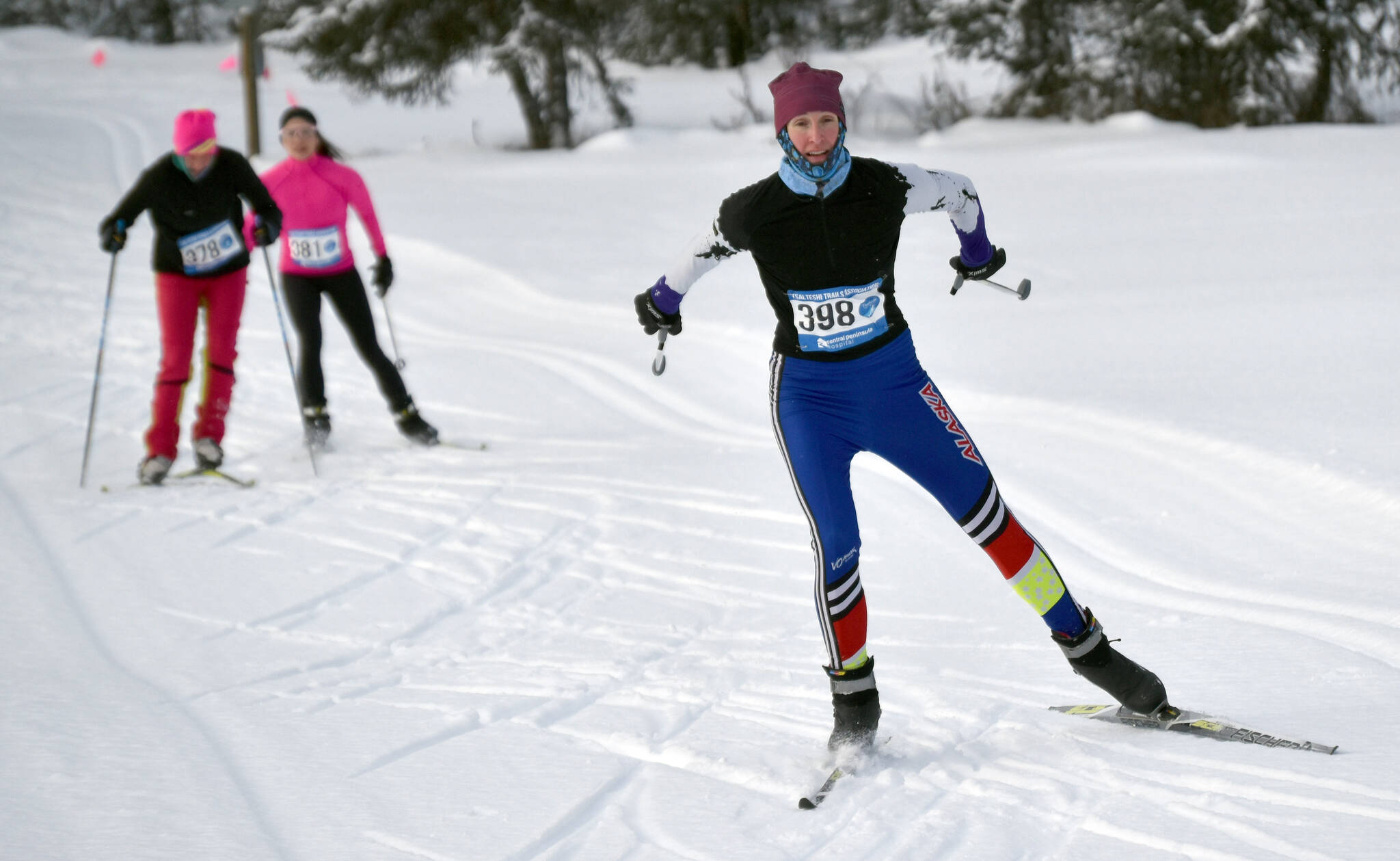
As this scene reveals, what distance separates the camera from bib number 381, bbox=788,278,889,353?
3389 millimetres

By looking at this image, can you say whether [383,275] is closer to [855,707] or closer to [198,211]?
[198,211]

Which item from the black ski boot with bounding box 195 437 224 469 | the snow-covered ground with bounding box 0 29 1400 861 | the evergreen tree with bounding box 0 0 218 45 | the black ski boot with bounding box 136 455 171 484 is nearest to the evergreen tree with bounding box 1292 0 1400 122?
the snow-covered ground with bounding box 0 29 1400 861

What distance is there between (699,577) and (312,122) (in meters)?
3.56

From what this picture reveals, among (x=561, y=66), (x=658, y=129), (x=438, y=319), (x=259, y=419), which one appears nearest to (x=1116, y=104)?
(x=658, y=129)

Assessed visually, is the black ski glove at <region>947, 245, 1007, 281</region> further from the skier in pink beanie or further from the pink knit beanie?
the pink knit beanie

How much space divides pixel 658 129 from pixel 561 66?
1.86 metres

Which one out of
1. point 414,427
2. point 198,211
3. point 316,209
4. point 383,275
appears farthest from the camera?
point 414,427

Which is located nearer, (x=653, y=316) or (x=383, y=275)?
(x=653, y=316)

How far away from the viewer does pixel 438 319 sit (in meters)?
10.9

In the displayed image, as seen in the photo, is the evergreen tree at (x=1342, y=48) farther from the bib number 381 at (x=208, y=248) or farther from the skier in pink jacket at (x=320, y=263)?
the bib number 381 at (x=208, y=248)

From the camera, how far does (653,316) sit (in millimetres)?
3666

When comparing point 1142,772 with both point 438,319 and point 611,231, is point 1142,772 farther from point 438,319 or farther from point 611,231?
point 611,231

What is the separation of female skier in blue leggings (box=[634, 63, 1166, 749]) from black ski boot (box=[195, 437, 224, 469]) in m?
4.30

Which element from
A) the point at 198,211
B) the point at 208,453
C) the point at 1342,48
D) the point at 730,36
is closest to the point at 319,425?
the point at 208,453
